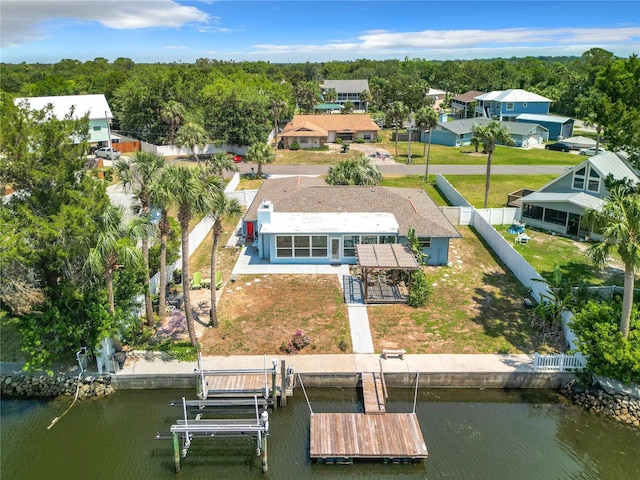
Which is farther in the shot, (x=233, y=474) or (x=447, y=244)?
(x=447, y=244)

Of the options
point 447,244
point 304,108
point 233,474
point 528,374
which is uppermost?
point 304,108

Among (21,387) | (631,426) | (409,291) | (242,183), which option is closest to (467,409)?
(631,426)

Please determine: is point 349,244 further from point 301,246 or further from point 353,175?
point 353,175

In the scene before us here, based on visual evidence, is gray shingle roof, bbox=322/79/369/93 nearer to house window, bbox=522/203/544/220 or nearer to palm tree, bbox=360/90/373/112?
palm tree, bbox=360/90/373/112

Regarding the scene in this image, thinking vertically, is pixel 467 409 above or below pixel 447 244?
below

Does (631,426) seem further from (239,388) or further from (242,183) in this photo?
(242,183)

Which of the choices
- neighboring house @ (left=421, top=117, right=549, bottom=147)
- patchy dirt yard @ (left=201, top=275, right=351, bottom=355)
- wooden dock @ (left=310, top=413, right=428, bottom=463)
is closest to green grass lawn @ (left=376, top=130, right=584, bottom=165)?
neighboring house @ (left=421, top=117, right=549, bottom=147)
